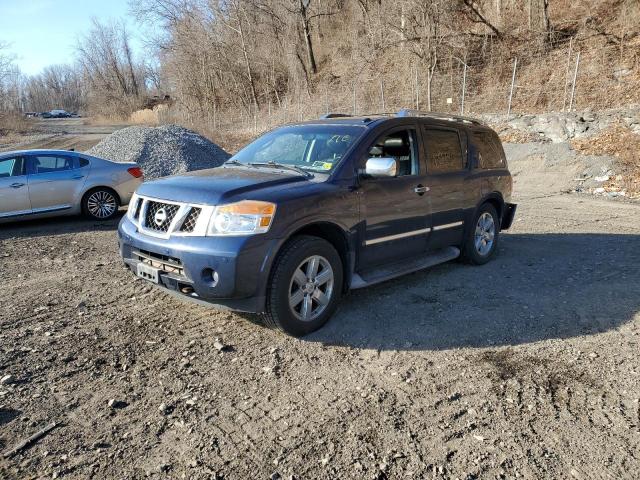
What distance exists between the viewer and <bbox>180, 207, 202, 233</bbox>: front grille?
4.02m

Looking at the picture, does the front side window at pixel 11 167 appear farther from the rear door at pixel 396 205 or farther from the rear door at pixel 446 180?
the rear door at pixel 446 180

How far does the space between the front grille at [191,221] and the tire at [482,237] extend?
3580 mm

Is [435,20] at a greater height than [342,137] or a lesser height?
greater

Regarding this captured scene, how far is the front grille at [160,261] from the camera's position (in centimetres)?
402

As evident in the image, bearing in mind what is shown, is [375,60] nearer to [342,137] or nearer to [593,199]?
[593,199]

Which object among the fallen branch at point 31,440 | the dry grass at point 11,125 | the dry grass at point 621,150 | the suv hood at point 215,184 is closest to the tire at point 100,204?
the suv hood at point 215,184

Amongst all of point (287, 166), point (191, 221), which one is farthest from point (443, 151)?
point (191, 221)

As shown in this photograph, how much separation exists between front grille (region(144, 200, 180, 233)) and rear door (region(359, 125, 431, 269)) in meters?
1.72

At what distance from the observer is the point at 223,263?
379 cm

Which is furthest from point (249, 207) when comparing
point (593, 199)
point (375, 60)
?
point (375, 60)

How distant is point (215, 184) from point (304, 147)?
126cm

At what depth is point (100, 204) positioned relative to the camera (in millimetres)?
9977

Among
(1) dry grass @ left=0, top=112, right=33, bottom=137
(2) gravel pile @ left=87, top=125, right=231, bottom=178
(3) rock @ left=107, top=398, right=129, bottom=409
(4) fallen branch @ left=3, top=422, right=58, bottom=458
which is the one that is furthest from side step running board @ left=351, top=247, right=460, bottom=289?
(1) dry grass @ left=0, top=112, right=33, bottom=137

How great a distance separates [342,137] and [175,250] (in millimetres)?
2036
